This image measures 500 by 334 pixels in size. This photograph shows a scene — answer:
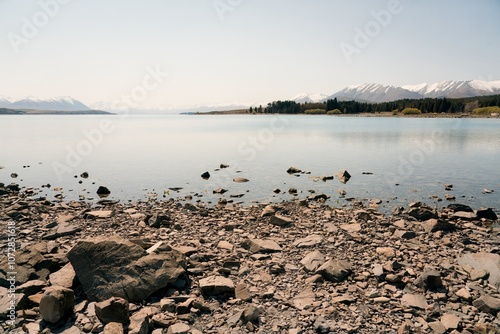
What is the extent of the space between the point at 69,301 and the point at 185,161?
37.0m

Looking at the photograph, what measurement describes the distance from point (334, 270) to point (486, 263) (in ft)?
20.9

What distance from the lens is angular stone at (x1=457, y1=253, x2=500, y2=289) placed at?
1147cm

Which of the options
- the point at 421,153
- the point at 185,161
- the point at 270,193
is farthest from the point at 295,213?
the point at 421,153

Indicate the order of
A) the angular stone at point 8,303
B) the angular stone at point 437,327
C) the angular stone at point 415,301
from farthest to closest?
the angular stone at point 415,301 → the angular stone at point 8,303 → the angular stone at point 437,327

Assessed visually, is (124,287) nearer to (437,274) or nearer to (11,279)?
(11,279)

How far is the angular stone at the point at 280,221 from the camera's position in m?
17.9

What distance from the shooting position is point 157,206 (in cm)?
2278

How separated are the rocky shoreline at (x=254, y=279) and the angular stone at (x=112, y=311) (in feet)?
0.09

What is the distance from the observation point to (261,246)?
562 inches

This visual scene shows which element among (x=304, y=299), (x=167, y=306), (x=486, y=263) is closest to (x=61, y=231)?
(x=167, y=306)

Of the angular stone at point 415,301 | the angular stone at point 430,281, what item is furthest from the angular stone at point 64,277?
the angular stone at point 430,281

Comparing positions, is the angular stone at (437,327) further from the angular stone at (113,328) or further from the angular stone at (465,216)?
the angular stone at (465,216)

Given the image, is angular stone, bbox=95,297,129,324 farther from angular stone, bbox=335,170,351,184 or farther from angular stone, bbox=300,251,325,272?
angular stone, bbox=335,170,351,184

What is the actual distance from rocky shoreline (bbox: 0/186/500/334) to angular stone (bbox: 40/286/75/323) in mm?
30
